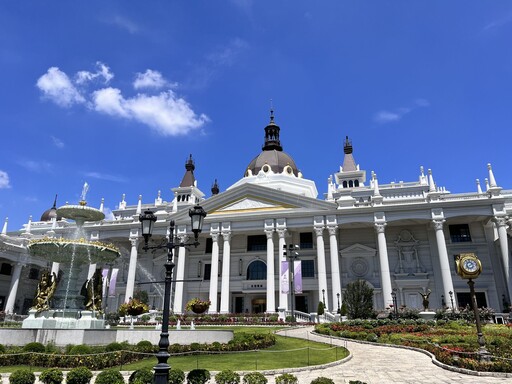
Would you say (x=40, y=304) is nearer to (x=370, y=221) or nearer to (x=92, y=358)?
(x=92, y=358)

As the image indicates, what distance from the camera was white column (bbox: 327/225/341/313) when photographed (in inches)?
1580

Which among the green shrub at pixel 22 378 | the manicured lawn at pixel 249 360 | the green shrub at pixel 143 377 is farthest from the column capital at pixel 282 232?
the green shrub at pixel 22 378

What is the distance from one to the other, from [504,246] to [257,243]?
A: 89.9 feet

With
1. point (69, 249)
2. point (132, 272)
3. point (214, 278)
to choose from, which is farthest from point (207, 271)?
point (69, 249)

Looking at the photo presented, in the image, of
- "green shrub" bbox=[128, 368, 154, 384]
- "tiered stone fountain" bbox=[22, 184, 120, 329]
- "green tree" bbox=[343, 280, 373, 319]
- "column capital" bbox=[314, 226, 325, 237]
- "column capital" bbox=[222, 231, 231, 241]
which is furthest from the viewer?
"column capital" bbox=[222, 231, 231, 241]

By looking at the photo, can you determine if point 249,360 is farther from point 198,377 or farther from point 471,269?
point 471,269

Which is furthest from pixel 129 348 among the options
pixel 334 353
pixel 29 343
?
pixel 334 353

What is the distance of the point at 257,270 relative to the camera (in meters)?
47.8

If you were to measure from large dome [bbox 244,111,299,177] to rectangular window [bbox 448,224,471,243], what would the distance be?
2652 centimetres

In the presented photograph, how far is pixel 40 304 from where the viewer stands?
19438mm

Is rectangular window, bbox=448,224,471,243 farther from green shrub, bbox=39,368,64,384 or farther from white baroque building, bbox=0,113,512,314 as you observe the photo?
green shrub, bbox=39,368,64,384

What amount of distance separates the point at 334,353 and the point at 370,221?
2704 centimetres

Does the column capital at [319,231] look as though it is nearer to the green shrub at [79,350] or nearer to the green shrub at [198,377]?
the green shrub at [79,350]

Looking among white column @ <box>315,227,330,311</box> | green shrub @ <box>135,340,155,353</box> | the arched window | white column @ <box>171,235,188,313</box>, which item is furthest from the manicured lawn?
the arched window
